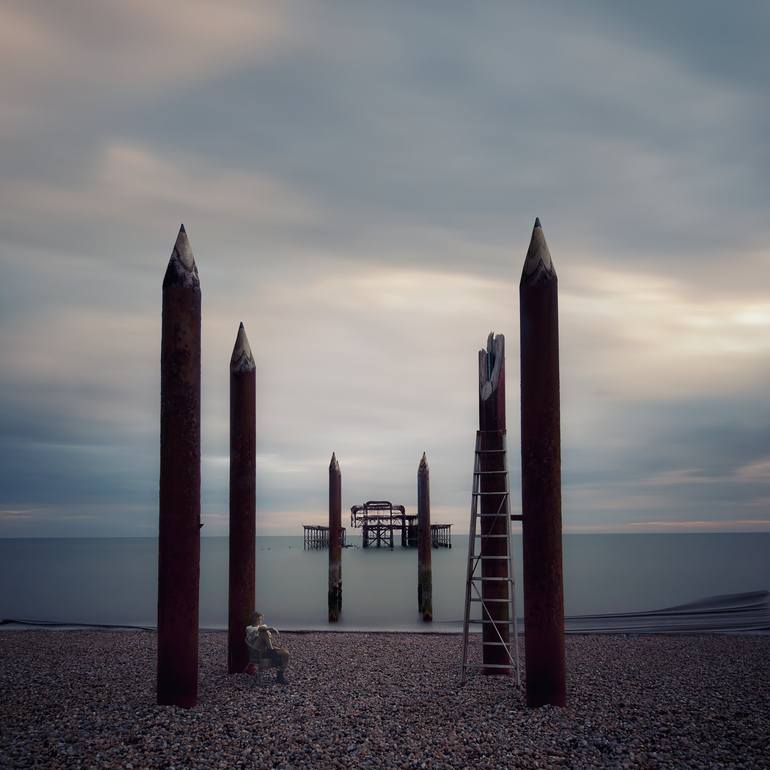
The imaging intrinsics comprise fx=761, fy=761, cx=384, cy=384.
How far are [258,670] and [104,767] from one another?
4187 millimetres

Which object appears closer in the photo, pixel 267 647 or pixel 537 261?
pixel 537 261

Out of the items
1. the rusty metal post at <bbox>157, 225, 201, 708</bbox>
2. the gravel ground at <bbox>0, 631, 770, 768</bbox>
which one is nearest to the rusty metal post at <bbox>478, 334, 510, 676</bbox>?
the gravel ground at <bbox>0, 631, 770, 768</bbox>

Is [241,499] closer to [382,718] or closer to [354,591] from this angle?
[382,718]

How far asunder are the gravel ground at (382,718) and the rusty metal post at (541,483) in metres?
0.54

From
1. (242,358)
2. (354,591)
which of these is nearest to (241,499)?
(242,358)

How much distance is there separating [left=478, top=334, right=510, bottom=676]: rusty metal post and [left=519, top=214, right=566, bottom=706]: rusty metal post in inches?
60.1

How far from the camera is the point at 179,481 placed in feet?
30.3

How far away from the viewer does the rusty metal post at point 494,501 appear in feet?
36.3

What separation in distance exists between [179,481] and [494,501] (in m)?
4.59

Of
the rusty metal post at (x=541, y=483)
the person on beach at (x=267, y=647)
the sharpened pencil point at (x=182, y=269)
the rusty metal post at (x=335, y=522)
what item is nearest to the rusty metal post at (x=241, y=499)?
the person on beach at (x=267, y=647)

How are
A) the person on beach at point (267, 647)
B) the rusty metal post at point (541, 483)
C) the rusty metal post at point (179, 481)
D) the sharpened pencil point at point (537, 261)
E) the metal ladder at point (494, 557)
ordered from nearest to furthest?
the rusty metal post at point (179, 481), the rusty metal post at point (541, 483), the sharpened pencil point at point (537, 261), the metal ladder at point (494, 557), the person on beach at point (267, 647)

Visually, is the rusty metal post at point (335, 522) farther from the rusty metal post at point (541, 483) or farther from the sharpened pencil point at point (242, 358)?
the rusty metal post at point (541, 483)

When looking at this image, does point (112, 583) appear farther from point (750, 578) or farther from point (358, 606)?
point (750, 578)

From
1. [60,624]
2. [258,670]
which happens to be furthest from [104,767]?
[60,624]
